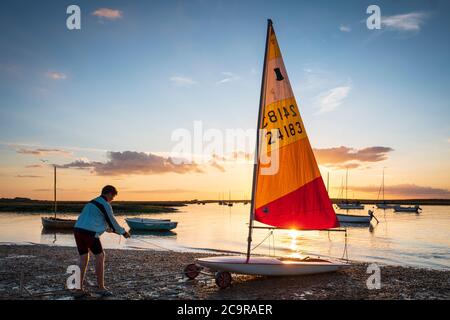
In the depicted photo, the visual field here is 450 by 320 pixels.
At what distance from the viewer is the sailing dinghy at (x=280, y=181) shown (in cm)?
1174

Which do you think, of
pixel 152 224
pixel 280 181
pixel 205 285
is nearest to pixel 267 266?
pixel 205 285

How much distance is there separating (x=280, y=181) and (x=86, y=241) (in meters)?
6.57

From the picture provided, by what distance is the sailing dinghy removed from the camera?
1174cm

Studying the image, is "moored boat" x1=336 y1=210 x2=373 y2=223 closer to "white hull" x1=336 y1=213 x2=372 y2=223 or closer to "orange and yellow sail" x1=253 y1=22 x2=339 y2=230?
"white hull" x1=336 y1=213 x2=372 y2=223

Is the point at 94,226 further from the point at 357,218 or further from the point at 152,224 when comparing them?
the point at 357,218

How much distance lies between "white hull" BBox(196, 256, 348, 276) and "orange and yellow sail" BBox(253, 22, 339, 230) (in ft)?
4.22

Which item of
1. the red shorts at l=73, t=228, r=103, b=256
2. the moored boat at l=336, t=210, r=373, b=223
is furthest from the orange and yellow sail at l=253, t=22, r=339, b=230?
the moored boat at l=336, t=210, r=373, b=223

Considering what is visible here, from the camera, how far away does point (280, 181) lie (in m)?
12.2

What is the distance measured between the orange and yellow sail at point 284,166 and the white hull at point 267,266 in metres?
1.29

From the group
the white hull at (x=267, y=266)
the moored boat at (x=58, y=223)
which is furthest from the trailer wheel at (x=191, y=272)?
the moored boat at (x=58, y=223)

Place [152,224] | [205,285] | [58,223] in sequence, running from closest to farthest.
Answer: [205,285] < [58,223] < [152,224]

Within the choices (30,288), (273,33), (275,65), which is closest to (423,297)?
(275,65)

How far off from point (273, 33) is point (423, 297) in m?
9.91
